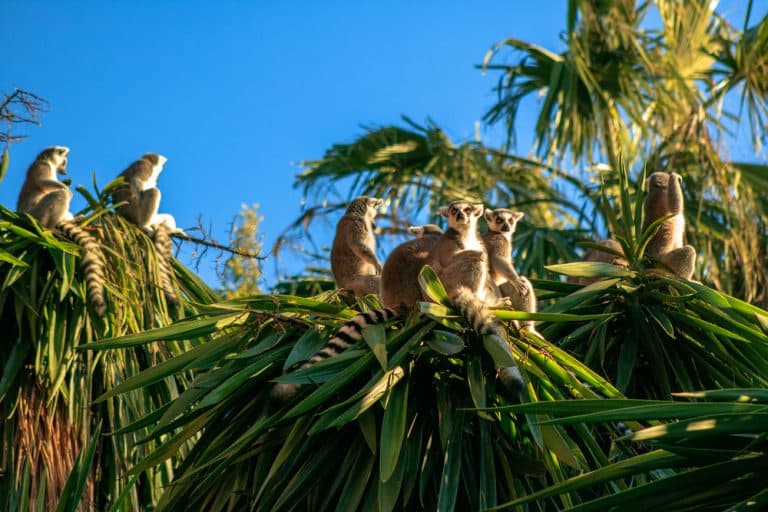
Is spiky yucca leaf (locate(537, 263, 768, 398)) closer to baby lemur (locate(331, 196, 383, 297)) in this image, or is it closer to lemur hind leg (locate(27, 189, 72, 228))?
baby lemur (locate(331, 196, 383, 297))

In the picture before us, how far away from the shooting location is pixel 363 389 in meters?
4.75

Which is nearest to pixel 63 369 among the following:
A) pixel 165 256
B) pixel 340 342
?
pixel 165 256

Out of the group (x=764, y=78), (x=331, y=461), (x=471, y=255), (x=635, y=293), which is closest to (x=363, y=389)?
(x=331, y=461)

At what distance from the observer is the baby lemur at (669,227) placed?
23.5 feet

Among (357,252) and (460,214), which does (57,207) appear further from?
(460,214)

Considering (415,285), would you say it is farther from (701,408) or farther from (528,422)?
(701,408)

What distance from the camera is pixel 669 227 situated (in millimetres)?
7680

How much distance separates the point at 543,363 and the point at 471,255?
91 centimetres

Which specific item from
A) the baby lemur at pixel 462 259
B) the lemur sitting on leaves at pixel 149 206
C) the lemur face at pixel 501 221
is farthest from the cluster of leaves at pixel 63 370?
the lemur face at pixel 501 221

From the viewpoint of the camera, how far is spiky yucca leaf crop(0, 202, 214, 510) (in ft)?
23.2

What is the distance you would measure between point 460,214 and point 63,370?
2772mm

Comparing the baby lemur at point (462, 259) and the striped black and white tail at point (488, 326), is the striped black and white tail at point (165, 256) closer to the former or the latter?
the baby lemur at point (462, 259)

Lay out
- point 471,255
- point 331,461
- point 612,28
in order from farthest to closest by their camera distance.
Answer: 1. point 612,28
2. point 471,255
3. point 331,461

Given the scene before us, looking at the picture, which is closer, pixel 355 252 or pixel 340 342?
pixel 340 342
